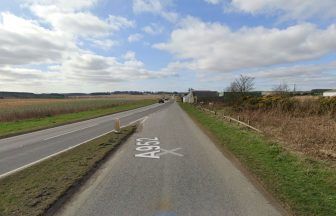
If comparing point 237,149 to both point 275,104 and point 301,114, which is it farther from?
point 275,104

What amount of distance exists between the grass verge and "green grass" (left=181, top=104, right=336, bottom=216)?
4242mm

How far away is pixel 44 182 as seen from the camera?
740 centimetres

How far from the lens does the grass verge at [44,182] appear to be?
575 centimetres

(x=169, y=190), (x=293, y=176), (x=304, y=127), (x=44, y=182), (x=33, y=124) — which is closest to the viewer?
(x=169, y=190)

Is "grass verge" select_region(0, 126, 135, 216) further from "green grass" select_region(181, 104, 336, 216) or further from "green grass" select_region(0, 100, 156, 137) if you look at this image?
"green grass" select_region(0, 100, 156, 137)

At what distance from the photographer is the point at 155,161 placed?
10148mm

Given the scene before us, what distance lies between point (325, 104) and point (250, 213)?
882 inches

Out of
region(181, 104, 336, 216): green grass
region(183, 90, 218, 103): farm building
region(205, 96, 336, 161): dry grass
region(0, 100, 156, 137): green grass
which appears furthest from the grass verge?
region(183, 90, 218, 103): farm building

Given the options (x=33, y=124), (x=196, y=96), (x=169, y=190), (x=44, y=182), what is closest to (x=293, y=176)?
(x=169, y=190)

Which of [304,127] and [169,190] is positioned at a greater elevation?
[304,127]

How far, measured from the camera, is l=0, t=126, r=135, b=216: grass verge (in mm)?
5746

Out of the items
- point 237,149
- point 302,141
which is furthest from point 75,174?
point 302,141

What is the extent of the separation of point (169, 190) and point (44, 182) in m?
2.84

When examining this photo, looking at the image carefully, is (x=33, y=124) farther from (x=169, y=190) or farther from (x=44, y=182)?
(x=169, y=190)
